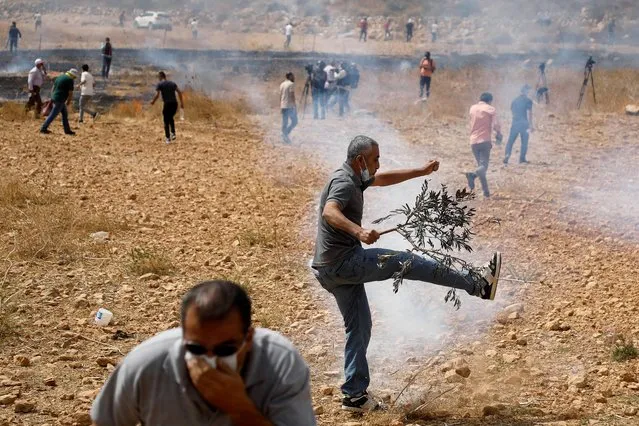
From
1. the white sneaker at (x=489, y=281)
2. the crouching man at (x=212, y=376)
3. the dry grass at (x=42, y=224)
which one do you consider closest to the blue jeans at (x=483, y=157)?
Result: the dry grass at (x=42, y=224)

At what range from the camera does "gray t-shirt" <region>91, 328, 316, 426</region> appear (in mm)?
2715

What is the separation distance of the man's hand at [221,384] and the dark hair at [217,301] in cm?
12

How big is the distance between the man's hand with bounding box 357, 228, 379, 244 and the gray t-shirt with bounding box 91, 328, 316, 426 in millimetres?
2128

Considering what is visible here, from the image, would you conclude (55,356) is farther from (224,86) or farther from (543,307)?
(224,86)

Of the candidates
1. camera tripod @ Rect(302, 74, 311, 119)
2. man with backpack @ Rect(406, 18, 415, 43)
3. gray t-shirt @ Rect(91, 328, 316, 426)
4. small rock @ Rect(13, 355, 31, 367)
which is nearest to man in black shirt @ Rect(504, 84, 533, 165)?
camera tripod @ Rect(302, 74, 311, 119)

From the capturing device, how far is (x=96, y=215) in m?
10.4

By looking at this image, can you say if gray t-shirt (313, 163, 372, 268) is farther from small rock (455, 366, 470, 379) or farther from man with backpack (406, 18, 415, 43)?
man with backpack (406, 18, 415, 43)

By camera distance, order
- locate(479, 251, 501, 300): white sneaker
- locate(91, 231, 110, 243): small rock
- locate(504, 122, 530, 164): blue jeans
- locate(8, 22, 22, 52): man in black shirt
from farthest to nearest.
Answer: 1. locate(8, 22, 22, 52): man in black shirt
2. locate(504, 122, 530, 164): blue jeans
3. locate(91, 231, 110, 243): small rock
4. locate(479, 251, 501, 300): white sneaker

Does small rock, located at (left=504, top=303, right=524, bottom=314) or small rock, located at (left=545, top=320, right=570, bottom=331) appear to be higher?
small rock, located at (left=545, top=320, right=570, bottom=331)

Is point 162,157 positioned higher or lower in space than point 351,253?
lower

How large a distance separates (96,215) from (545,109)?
14177mm

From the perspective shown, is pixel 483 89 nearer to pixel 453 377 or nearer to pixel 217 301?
pixel 453 377

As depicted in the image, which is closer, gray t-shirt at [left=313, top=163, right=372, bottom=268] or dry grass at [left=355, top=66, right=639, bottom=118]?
gray t-shirt at [left=313, top=163, right=372, bottom=268]

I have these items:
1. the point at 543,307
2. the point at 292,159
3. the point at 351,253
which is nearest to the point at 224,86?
the point at 292,159
